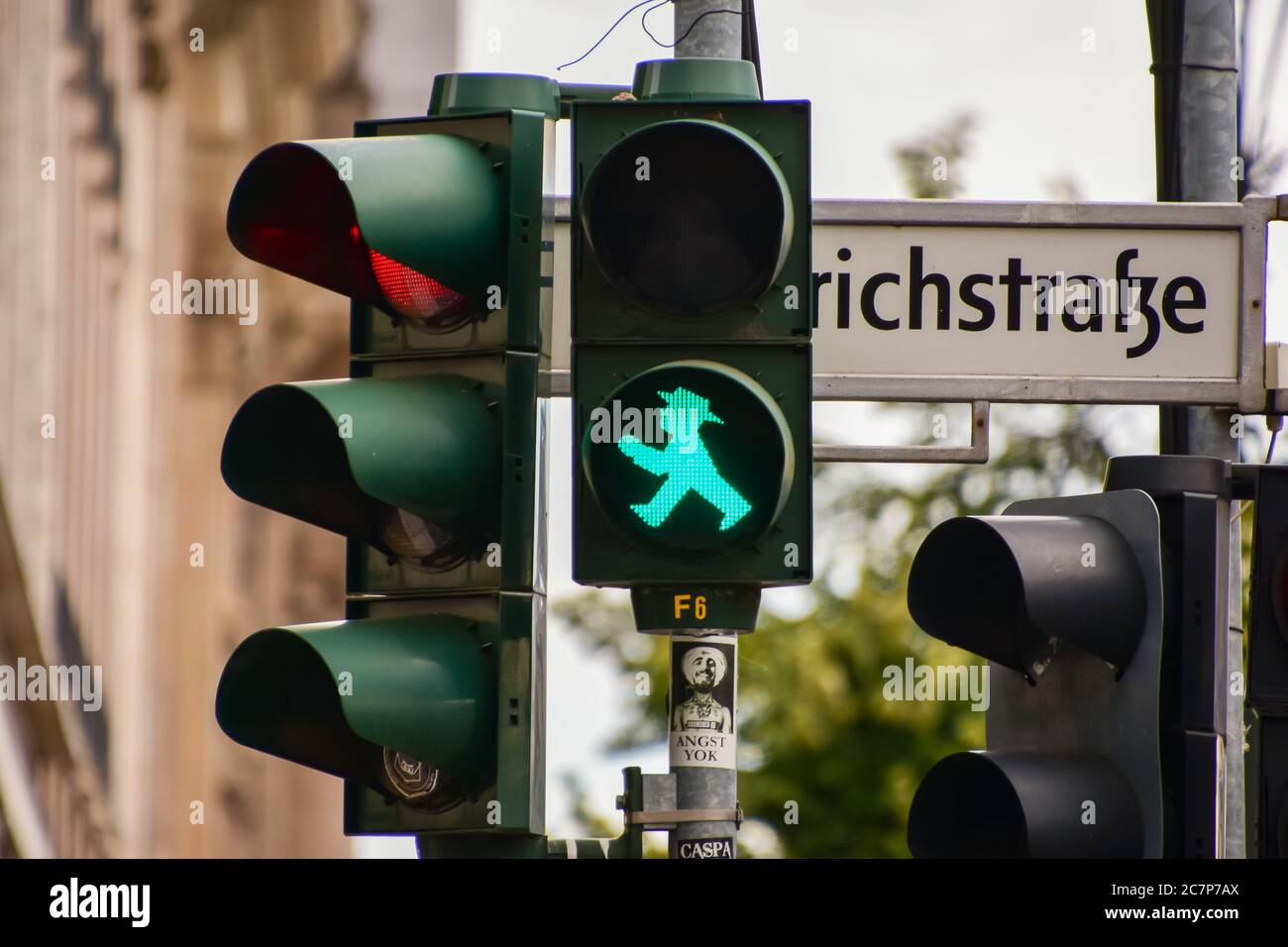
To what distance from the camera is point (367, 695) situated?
14.4ft

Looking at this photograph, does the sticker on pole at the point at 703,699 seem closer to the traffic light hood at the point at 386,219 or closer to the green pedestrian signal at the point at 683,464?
the green pedestrian signal at the point at 683,464

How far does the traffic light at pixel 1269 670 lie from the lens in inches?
184

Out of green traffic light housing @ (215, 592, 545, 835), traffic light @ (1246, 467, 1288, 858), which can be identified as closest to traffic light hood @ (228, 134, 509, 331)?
green traffic light housing @ (215, 592, 545, 835)

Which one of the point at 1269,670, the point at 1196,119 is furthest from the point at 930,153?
the point at 1269,670

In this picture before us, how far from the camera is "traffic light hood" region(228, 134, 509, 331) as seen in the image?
4570 mm

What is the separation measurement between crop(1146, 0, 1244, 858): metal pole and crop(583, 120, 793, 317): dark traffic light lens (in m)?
1.90

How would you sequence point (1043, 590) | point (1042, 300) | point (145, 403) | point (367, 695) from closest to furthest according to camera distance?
point (367, 695)
point (1043, 590)
point (1042, 300)
point (145, 403)

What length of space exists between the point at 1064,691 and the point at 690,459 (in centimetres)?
96

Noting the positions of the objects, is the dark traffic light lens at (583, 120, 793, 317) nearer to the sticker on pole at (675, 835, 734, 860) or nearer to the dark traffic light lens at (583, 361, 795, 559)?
the dark traffic light lens at (583, 361, 795, 559)

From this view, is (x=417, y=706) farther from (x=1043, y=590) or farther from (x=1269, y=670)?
(x=1269, y=670)

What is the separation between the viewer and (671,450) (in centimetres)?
449
